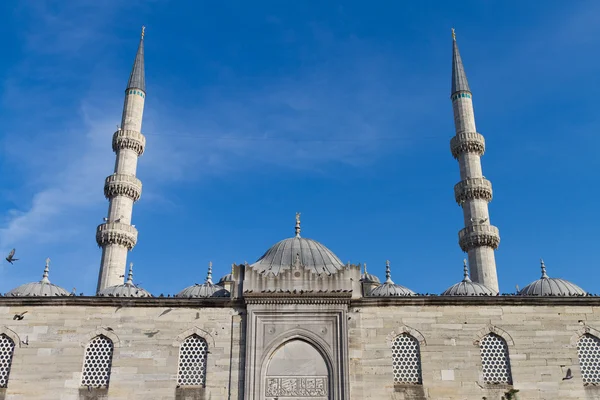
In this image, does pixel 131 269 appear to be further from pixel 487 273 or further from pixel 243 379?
pixel 487 273

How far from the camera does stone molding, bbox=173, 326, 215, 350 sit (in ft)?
52.7

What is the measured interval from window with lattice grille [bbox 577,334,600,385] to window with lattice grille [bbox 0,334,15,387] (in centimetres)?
1507

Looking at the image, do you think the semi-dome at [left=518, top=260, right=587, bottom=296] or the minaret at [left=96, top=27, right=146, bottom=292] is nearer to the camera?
the semi-dome at [left=518, top=260, right=587, bottom=296]

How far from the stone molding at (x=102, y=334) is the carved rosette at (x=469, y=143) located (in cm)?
2142

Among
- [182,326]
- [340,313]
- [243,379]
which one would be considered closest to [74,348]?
[182,326]

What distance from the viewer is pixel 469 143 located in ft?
103

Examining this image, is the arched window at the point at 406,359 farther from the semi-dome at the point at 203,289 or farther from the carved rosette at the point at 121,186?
the carved rosette at the point at 121,186

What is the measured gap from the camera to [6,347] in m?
16.1

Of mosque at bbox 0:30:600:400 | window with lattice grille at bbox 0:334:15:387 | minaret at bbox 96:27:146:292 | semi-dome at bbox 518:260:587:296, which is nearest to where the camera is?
mosque at bbox 0:30:600:400

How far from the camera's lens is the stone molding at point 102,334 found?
16.1 metres

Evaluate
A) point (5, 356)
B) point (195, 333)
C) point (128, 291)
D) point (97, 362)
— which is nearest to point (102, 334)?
point (97, 362)

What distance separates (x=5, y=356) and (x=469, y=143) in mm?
23775

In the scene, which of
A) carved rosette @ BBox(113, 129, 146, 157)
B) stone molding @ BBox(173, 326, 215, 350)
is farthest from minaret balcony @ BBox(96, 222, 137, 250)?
stone molding @ BBox(173, 326, 215, 350)

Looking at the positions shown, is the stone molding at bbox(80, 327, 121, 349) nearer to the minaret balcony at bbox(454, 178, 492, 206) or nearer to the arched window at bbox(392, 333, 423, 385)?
the arched window at bbox(392, 333, 423, 385)
